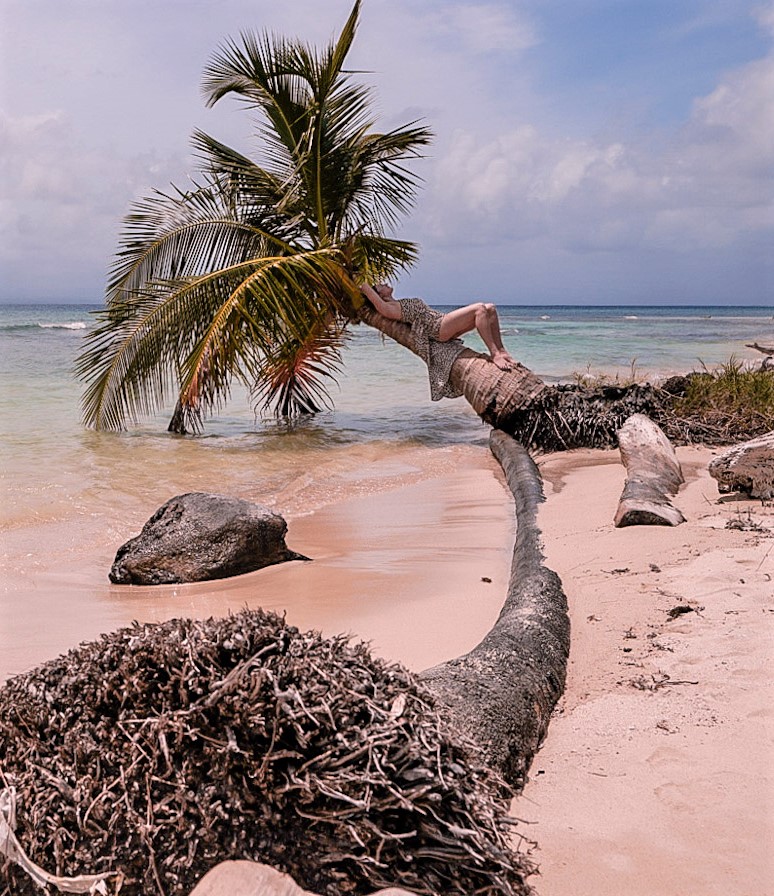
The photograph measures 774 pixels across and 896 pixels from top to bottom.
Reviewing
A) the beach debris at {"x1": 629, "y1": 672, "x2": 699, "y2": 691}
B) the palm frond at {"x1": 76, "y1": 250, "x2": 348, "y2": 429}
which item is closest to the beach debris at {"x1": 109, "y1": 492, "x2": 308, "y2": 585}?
the beach debris at {"x1": 629, "y1": 672, "x2": 699, "y2": 691}

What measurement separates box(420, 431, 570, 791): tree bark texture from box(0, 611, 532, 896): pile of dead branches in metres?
0.35

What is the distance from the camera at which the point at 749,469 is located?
594 centimetres

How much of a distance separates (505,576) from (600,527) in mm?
977

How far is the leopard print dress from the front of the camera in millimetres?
10984

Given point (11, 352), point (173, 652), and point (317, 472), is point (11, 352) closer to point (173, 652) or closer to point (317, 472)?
point (317, 472)

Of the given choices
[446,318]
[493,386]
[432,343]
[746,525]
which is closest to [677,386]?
[493,386]

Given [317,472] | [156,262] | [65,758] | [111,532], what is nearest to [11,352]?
[156,262]

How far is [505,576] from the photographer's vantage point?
5031 millimetres

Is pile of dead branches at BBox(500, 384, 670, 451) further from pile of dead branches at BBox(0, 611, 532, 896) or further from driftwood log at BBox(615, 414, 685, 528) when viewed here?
pile of dead branches at BBox(0, 611, 532, 896)

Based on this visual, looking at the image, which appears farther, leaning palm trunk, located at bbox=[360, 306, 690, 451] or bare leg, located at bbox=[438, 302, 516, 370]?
bare leg, located at bbox=[438, 302, 516, 370]

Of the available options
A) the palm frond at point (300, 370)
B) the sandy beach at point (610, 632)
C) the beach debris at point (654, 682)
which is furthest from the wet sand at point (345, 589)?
the palm frond at point (300, 370)

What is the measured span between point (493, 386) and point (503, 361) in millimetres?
406

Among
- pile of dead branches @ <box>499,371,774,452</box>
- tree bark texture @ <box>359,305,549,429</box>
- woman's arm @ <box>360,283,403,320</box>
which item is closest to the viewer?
pile of dead branches @ <box>499,371,774,452</box>

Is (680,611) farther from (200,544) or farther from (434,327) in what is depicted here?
(434,327)
